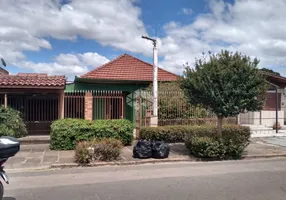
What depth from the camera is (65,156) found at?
32.3 ft

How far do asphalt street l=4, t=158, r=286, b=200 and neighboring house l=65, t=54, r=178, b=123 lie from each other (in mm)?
7446

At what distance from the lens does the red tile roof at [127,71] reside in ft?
64.0

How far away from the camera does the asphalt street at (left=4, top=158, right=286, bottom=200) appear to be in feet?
18.7

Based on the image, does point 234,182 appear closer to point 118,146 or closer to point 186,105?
point 118,146

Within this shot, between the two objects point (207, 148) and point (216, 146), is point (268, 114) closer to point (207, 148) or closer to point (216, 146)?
point (216, 146)

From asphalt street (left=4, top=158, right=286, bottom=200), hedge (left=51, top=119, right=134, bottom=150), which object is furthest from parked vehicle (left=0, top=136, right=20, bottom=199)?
hedge (left=51, top=119, right=134, bottom=150)

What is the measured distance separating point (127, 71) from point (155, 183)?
14.4m

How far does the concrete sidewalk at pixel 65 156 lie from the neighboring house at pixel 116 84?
4.36m

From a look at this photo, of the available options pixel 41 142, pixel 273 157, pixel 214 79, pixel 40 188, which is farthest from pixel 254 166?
pixel 41 142

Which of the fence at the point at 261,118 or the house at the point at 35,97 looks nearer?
the house at the point at 35,97

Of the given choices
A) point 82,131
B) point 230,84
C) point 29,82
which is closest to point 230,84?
point 230,84

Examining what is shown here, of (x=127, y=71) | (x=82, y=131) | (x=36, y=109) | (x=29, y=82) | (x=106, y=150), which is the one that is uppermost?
(x=127, y=71)

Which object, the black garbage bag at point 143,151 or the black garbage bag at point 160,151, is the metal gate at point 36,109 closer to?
the black garbage bag at point 143,151

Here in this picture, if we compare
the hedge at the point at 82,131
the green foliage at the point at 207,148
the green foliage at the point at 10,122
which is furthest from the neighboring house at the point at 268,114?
the green foliage at the point at 10,122
